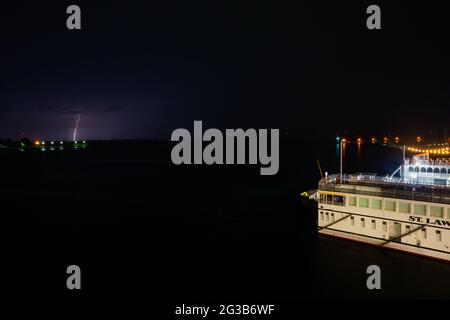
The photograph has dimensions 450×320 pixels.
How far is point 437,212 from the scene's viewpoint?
30000mm

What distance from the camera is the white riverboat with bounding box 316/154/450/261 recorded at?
1185 inches

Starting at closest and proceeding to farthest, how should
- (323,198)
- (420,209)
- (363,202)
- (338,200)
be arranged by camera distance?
1. (420,209)
2. (363,202)
3. (338,200)
4. (323,198)

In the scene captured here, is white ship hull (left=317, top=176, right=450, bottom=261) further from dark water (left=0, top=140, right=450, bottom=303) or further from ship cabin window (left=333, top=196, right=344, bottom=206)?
dark water (left=0, top=140, right=450, bottom=303)

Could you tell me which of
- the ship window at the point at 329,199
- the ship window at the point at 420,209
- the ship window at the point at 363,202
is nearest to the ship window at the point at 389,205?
the ship window at the point at 363,202

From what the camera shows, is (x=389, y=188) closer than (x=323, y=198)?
Yes

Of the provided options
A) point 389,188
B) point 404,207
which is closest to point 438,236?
point 404,207

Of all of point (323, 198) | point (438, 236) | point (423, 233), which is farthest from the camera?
point (323, 198)

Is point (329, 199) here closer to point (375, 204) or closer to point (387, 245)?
point (375, 204)

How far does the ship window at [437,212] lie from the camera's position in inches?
1173

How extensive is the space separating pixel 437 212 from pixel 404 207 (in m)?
2.72

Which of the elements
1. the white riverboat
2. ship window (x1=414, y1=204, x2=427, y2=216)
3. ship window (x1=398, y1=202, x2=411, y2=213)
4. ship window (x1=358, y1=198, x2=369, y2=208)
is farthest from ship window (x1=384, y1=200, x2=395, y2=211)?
ship window (x1=414, y1=204, x2=427, y2=216)

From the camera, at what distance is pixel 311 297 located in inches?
1051

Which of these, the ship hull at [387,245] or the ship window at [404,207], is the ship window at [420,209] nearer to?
the ship window at [404,207]
